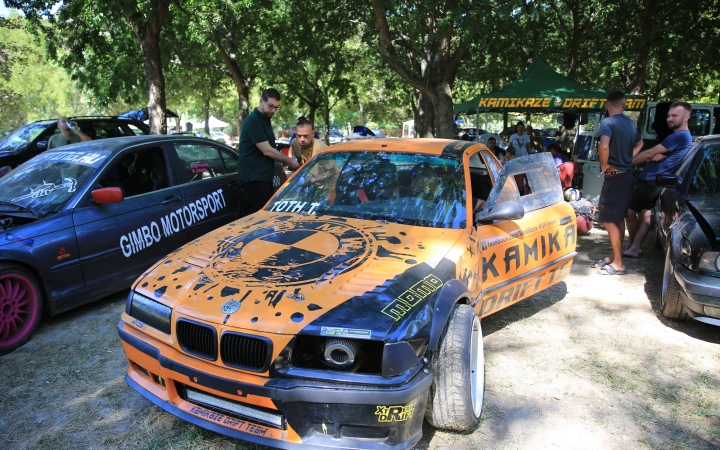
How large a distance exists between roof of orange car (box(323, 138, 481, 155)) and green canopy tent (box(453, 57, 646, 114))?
7892 mm

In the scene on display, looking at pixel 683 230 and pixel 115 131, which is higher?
pixel 115 131

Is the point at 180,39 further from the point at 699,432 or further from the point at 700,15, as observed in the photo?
the point at 699,432

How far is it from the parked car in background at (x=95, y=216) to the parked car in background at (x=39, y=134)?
5.44 m

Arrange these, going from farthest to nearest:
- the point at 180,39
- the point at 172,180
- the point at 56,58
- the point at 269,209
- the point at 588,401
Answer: the point at 180,39 < the point at 56,58 < the point at 172,180 < the point at 269,209 < the point at 588,401

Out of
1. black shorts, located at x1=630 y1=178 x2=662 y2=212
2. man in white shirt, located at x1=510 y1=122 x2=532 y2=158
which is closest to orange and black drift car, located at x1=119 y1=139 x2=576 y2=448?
black shorts, located at x1=630 y1=178 x2=662 y2=212

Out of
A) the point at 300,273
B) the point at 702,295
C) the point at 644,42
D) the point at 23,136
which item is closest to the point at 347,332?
the point at 300,273

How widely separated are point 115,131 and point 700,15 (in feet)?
59.2

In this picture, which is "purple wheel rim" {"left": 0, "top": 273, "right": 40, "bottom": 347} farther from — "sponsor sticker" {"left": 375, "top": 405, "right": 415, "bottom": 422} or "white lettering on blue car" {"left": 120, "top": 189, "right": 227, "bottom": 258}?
"sponsor sticker" {"left": 375, "top": 405, "right": 415, "bottom": 422}

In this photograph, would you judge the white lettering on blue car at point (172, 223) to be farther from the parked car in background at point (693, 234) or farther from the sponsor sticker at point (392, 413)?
the parked car in background at point (693, 234)

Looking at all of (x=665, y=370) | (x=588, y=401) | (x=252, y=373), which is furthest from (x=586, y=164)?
(x=252, y=373)

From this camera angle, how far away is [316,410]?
2.13 meters

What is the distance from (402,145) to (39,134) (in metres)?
9.12

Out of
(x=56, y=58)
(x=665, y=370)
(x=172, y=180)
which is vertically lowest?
(x=665, y=370)

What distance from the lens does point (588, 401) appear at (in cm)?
309
